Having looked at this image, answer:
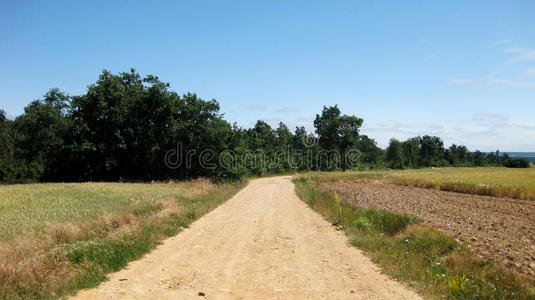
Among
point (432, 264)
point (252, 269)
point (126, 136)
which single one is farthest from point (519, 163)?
point (252, 269)

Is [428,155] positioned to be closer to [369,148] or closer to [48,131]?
[369,148]

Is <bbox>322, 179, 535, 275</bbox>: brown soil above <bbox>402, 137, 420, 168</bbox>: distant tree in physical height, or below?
below

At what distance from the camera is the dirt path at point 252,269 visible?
21.4ft

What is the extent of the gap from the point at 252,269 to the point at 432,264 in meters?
4.49

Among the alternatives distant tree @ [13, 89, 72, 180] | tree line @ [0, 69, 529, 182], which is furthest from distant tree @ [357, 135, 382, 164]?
distant tree @ [13, 89, 72, 180]

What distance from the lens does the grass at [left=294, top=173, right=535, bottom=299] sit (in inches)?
263

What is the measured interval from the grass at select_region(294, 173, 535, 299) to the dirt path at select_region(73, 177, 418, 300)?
0.49 metres

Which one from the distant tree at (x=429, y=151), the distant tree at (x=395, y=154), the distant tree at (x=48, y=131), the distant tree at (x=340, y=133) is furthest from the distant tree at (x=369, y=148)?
the distant tree at (x=48, y=131)

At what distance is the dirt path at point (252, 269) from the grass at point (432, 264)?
49 cm

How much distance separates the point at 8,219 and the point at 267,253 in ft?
33.8

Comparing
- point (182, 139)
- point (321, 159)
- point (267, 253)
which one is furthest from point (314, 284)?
point (321, 159)

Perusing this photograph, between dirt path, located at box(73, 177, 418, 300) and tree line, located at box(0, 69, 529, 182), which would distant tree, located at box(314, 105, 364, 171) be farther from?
dirt path, located at box(73, 177, 418, 300)

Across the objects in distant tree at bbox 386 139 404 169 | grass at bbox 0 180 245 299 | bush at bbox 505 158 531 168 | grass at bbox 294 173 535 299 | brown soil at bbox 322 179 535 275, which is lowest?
brown soil at bbox 322 179 535 275

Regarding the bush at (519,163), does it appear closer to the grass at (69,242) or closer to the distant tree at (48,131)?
the grass at (69,242)
